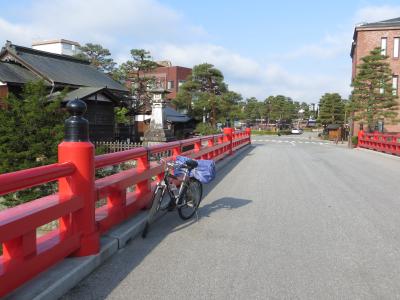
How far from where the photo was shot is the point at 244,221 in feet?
19.8

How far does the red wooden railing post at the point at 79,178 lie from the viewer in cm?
373

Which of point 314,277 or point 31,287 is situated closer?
point 31,287

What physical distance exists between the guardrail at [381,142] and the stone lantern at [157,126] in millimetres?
11877

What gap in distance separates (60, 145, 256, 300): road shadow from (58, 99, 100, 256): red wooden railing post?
0.30 meters

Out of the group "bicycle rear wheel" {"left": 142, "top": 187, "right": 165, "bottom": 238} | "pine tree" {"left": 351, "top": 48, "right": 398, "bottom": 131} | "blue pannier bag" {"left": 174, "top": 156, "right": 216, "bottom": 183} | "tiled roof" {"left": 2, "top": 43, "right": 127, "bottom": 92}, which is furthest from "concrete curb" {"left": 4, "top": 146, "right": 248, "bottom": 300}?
"pine tree" {"left": 351, "top": 48, "right": 398, "bottom": 131}

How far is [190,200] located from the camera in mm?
6023

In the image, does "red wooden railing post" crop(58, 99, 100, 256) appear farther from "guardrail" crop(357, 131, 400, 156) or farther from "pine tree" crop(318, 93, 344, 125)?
"pine tree" crop(318, 93, 344, 125)

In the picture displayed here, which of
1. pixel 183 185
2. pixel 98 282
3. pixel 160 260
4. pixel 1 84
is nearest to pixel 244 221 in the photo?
pixel 183 185

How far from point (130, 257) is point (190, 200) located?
5.97 ft

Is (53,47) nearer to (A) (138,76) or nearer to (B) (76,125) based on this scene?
(A) (138,76)

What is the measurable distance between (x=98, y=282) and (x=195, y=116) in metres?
40.7

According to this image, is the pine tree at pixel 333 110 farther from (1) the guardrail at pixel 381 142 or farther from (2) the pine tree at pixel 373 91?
(1) the guardrail at pixel 381 142

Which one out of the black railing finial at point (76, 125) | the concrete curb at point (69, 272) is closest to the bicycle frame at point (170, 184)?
the concrete curb at point (69, 272)

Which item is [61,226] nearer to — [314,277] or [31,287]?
[31,287]
